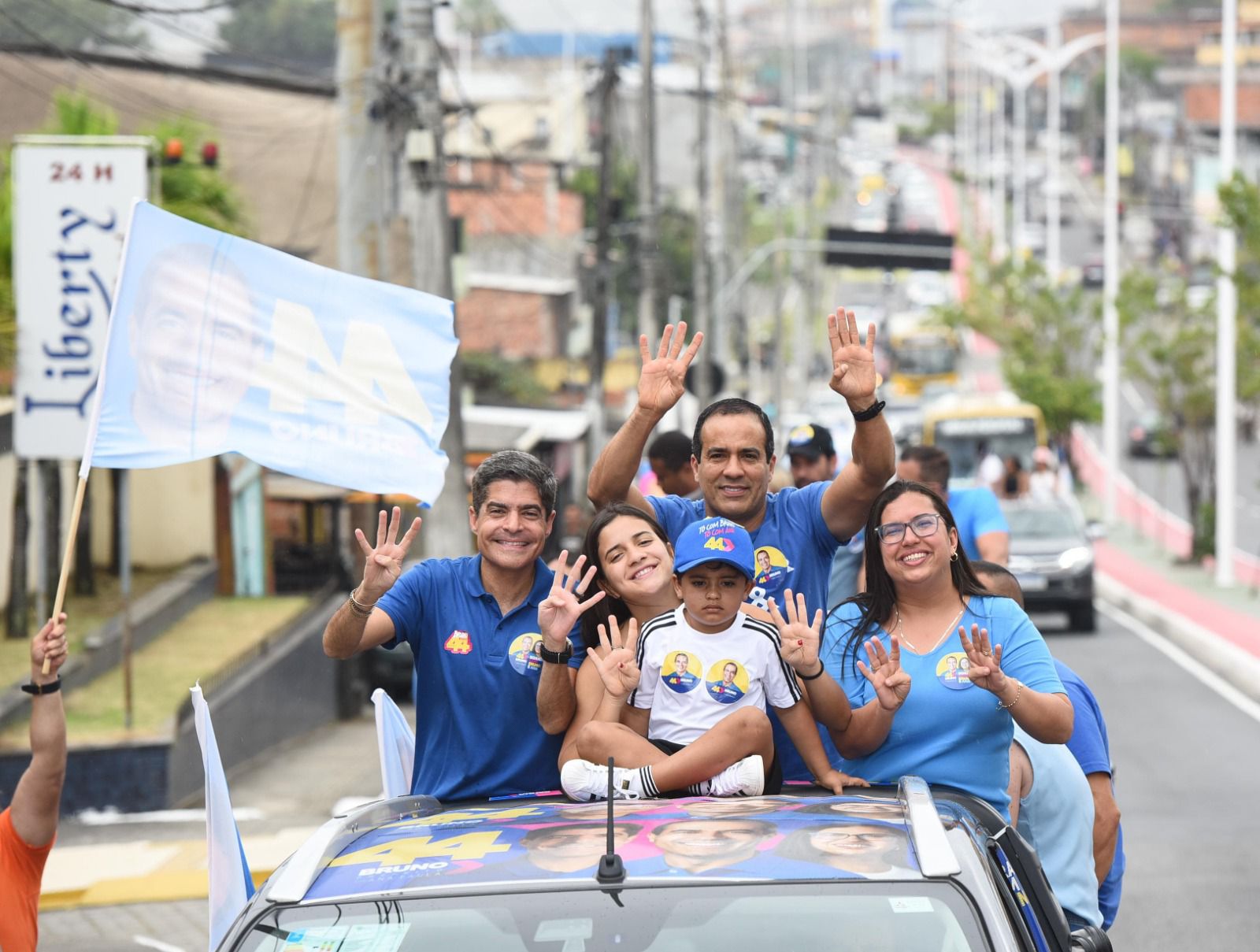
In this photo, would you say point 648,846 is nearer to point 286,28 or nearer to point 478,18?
point 286,28

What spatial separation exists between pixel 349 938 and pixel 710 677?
61.3 inches

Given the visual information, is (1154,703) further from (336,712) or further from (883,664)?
(883,664)

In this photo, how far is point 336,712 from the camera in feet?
66.6

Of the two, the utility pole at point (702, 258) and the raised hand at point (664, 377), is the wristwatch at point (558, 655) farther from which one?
the utility pole at point (702, 258)

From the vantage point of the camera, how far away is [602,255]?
1162 inches

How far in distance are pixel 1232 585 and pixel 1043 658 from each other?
23519 millimetres

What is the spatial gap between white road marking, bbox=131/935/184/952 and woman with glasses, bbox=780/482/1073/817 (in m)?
5.22

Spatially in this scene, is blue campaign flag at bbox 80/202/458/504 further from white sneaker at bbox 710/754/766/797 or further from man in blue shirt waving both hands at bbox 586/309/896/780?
white sneaker at bbox 710/754/766/797

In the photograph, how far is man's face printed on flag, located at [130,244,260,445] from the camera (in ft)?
18.5

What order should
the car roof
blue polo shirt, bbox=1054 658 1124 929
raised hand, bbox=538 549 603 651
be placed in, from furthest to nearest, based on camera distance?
blue polo shirt, bbox=1054 658 1124 929, raised hand, bbox=538 549 603 651, the car roof

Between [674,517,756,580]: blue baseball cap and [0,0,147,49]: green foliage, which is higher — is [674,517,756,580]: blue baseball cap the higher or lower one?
the lower one

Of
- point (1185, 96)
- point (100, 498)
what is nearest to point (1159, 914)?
point (100, 498)

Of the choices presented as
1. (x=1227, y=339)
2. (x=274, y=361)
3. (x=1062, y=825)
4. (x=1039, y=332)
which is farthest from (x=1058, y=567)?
(x=1039, y=332)

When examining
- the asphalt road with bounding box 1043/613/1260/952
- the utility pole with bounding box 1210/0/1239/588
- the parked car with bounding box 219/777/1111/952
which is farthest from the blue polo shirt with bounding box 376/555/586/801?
the utility pole with bounding box 1210/0/1239/588
